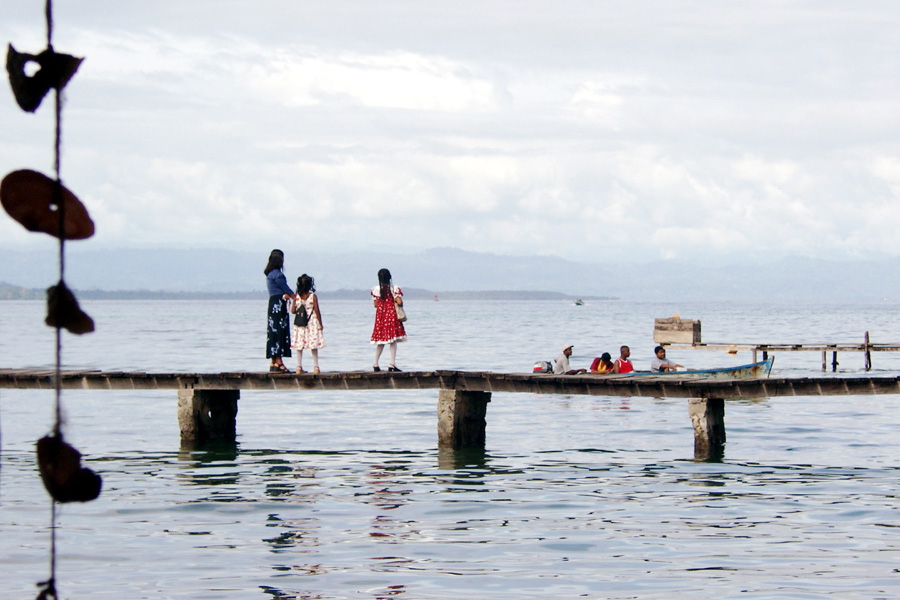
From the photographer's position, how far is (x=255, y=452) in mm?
21688

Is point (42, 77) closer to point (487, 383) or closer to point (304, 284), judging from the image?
point (304, 284)

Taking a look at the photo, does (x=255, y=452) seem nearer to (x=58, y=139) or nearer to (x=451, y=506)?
(x=451, y=506)

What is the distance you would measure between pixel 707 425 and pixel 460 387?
4.18 metres

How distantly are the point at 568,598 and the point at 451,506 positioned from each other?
487 cm

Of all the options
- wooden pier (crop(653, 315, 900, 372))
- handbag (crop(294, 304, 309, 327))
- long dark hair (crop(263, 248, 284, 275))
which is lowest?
wooden pier (crop(653, 315, 900, 372))

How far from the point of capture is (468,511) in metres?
15.0

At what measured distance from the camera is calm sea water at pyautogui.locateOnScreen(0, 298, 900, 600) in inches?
442

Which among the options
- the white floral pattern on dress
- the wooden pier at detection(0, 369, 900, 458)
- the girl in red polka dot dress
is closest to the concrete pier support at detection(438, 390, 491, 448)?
the wooden pier at detection(0, 369, 900, 458)

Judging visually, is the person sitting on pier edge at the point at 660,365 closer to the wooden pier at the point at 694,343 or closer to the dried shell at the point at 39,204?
the wooden pier at the point at 694,343

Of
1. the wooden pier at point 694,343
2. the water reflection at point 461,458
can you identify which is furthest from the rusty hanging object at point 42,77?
the wooden pier at point 694,343

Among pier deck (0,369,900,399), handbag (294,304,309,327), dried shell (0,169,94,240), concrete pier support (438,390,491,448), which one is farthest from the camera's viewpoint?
concrete pier support (438,390,491,448)

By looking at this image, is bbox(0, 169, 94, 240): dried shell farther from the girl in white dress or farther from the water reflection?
the water reflection

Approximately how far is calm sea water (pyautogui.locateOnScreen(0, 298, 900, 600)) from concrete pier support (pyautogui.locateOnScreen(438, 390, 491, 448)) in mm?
342

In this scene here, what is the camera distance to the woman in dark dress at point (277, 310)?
675 inches
